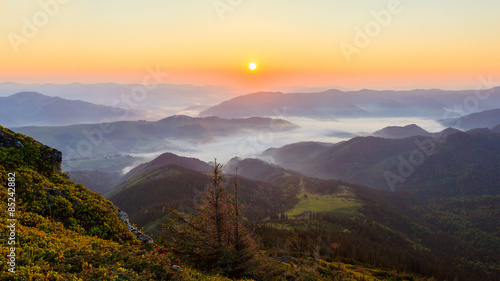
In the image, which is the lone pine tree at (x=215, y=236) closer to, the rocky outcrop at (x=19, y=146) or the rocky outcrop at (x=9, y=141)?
the rocky outcrop at (x=19, y=146)

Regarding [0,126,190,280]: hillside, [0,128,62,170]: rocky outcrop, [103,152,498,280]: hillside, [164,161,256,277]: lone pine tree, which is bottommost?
[103,152,498,280]: hillside

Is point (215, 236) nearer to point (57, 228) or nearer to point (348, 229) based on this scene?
point (57, 228)

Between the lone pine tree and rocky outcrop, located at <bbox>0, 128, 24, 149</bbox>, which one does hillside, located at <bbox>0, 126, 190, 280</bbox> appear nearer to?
rocky outcrop, located at <bbox>0, 128, 24, 149</bbox>

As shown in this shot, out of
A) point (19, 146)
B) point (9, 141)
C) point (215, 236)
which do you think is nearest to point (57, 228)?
point (19, 146)

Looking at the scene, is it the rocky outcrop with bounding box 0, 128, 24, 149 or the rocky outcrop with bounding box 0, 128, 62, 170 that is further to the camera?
the rocky outcrop with bounding box 0, 128, 62, 170

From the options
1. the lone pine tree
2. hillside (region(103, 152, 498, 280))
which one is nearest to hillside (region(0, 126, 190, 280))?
the lone pine tree

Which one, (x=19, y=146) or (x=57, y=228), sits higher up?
(x=19, y=146)

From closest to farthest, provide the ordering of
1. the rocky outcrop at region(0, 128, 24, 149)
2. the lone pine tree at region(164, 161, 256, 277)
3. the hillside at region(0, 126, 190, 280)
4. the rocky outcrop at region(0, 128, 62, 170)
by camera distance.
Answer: the hillside at region(0, 126, 190, 280)
the lone pine tree at region(164, 161, 256, 277)
the rocky outcrop at region(0, 128, 24, 149)
the rocky outcrop at region(0, 128, 62, 170)

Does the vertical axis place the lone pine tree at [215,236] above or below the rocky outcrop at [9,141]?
below

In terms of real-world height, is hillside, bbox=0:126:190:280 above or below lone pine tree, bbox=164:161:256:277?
above

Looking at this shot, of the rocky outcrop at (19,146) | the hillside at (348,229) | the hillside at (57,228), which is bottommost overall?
the hillside at (348,229)

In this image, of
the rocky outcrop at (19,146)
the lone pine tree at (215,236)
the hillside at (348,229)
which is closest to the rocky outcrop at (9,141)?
the rocky outcrop at (19,146)

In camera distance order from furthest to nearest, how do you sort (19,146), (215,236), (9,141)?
(215,236)
(19,146)
(9,141)

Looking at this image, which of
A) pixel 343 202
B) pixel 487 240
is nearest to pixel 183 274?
pixel 343 202
